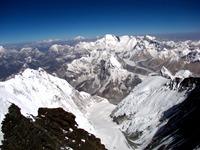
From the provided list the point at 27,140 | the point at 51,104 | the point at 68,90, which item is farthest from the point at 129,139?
the point at 68,90

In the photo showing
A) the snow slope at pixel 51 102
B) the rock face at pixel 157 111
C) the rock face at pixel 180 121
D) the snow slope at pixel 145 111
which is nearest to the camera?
the rock face at pixel 180 121

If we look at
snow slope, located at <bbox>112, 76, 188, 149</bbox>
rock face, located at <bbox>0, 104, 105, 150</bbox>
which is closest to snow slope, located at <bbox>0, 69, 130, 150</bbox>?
snow slope, located at <bbox>112, 76, 188, 149</bbox>

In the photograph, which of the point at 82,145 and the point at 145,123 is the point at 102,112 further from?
the point at 82,145

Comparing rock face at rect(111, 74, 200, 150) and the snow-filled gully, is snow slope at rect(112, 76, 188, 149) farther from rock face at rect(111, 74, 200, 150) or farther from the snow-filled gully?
the snow-filled gully

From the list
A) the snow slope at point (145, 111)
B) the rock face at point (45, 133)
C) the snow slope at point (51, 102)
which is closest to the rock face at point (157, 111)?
the snow slope at point (145, 111)

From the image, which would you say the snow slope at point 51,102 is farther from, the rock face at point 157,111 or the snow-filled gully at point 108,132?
the rock face at point 157,111

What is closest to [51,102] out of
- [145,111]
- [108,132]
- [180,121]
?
[108,132]

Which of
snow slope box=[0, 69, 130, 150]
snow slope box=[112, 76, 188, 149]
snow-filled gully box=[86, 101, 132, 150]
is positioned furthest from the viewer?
snow slope box=[112, 76, 188, 149]
